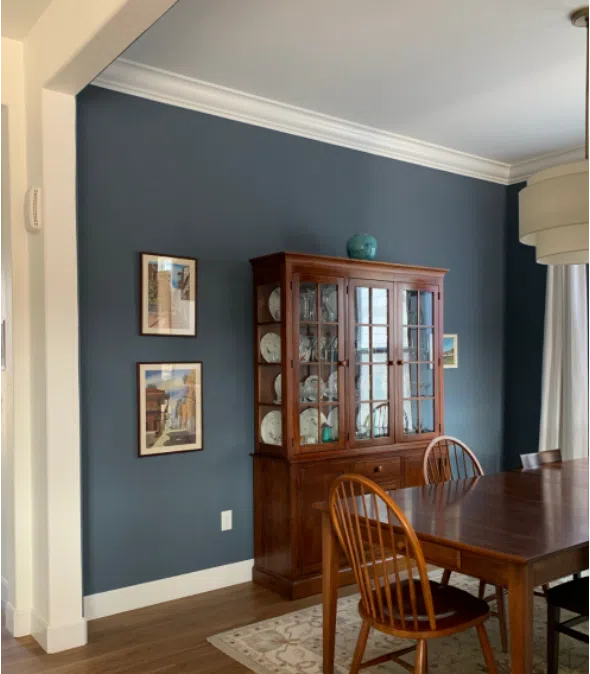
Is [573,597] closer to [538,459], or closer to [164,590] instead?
[538,459]

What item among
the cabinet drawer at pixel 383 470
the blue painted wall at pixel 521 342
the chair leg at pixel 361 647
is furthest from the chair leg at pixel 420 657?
the blue painted wall at pixel 521 342

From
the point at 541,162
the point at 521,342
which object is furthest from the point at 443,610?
the point at 541,162

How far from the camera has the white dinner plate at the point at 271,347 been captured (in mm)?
3861

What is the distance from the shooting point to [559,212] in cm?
248

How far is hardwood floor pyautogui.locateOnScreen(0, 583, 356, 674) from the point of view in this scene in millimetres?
2842

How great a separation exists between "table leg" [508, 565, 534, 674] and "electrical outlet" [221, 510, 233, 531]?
2130 mm

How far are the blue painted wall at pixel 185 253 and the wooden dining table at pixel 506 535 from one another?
1.30 meters

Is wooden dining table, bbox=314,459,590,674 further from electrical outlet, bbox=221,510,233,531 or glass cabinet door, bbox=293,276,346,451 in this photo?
electrical outlet, bbox=221,510,233,531

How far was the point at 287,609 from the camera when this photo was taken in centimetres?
348

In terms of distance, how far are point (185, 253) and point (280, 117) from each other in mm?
1072

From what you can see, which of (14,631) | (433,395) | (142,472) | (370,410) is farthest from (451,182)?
(14,631)

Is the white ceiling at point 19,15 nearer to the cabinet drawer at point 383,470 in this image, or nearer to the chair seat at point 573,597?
the cabinet drawer at point 383,470

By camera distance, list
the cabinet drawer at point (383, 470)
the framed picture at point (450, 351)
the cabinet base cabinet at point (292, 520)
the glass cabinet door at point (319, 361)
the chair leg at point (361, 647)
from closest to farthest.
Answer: the chair leg at point (361, 647)
the cabinet base cabinet at point (292, 520)
the glass cabinet door at point (319, 361)
the cabinet drawer at point (383, 470)
the framed picture at point (450, 351)

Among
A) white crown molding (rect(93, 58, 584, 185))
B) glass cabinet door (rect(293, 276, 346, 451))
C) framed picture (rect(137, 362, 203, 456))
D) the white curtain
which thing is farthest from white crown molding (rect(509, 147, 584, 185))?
framed picture (rect(137, 362, 203, 456))
